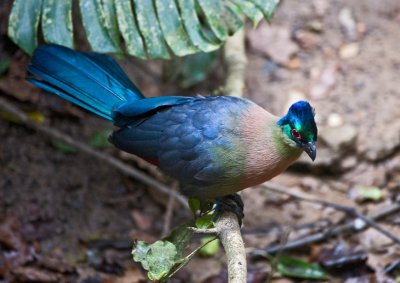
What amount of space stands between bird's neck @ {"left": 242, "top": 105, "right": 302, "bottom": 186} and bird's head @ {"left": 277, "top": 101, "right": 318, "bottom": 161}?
0.05 m

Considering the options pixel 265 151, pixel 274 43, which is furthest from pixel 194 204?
pixel 274 43

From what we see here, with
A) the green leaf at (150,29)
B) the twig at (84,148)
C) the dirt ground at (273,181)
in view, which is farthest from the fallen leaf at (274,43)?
the green leaf at (150,29)

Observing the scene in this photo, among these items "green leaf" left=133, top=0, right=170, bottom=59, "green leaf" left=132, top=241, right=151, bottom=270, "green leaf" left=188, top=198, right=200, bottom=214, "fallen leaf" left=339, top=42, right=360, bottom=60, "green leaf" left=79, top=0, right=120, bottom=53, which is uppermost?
"fallen leaf" left=339, top=42, right=360, bottom=60

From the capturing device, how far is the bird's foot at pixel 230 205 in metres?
3.72

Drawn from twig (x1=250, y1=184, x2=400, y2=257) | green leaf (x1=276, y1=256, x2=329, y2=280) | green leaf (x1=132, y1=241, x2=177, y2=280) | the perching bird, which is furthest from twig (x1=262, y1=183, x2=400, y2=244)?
green leaf (x1=132, y1=241, x2=177, y2=280)

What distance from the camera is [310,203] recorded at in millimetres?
5398

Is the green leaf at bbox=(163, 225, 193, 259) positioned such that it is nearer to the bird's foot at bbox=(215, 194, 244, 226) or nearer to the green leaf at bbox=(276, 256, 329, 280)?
the bird's foot at bbox=(215, 194, 244, 226)

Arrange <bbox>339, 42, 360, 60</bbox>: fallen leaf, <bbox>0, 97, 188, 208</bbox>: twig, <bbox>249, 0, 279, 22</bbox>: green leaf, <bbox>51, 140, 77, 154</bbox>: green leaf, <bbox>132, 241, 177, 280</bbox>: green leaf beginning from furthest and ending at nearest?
<bbox>339, 42, 360, 60</bbox>: fallen leaf < <bbox>51, 140, 77, 154</bbox>: green leaf < <bbox>0, 97, 188, 208</bbox>: twig < <bbox>249, 0, 279, 22</bbox>: green leaf < <bbox>132, 241, 177, 280</bbox>: green leaf

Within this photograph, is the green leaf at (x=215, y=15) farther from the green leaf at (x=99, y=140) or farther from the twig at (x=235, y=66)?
the green leaf at (x=99, y=140)

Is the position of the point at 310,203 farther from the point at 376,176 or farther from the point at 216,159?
the point at 216,159

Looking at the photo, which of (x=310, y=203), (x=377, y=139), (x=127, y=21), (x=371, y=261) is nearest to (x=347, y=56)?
(x=377, y=139)

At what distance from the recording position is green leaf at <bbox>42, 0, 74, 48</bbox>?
4.05m

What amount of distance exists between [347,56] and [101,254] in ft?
9.09

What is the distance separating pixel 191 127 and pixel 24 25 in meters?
1.13
